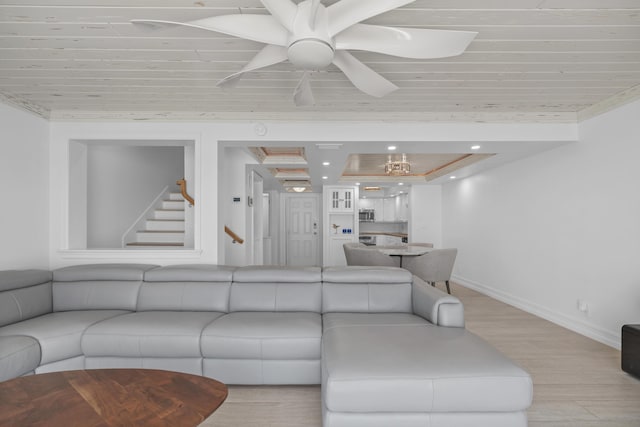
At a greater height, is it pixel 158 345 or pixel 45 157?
pixel 45 157

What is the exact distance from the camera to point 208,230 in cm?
368

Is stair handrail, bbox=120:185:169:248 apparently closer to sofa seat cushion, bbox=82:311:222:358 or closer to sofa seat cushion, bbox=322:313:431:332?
sofa seat cushion, bbox=82:311:222:358

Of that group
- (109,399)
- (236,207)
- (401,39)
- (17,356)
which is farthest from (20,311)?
(401,39)

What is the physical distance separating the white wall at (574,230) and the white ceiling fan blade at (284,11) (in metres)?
3.36

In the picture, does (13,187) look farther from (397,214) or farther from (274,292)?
(397,214)

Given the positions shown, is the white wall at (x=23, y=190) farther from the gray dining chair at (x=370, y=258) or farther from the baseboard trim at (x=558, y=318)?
the baseboard trim at (x=558, y=318)

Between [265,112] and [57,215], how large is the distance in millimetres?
2498

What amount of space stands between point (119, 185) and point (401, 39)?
524 centimetres

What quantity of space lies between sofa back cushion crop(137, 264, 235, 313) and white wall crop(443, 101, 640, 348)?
3708 mm

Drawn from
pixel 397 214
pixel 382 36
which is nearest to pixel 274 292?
pixel 382 36

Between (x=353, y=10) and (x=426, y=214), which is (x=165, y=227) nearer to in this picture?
(x=353, y=10)

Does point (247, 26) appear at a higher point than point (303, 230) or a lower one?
higher

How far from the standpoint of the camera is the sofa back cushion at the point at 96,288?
2965 mm

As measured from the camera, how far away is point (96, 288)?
3014mm
